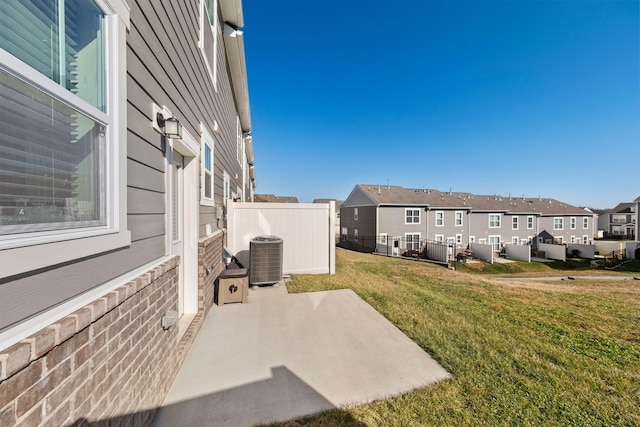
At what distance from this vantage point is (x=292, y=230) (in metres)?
6.71

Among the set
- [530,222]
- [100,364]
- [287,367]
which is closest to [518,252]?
[530,222]

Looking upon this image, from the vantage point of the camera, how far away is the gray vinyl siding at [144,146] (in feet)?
3.40

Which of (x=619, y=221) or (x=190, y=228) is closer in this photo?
(x=190, y=228)

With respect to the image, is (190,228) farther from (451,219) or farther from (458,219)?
(458,219)

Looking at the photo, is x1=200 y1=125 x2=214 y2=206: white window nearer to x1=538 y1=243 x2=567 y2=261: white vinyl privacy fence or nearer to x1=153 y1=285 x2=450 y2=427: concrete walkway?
x1=153 y1=285 x2=450 y2=427: concrete walkway

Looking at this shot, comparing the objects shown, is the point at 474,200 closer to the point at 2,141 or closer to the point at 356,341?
the point at 356,341

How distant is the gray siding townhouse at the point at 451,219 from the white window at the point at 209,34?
16.0 m

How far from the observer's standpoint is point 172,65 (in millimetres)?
2678

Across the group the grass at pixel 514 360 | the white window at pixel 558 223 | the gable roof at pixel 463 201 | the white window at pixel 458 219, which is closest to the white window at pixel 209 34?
the grass at pixel 514 360

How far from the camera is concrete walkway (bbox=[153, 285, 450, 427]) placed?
6.96 feet

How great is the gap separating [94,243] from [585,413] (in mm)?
4095

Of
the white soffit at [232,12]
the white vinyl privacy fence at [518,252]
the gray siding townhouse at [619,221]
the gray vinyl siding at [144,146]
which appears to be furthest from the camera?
the gray siding townhouse at [619,221]

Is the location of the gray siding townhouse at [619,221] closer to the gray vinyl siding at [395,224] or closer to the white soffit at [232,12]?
the gray vinyl siding at [395,224]

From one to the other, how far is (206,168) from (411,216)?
1857 centimetres
